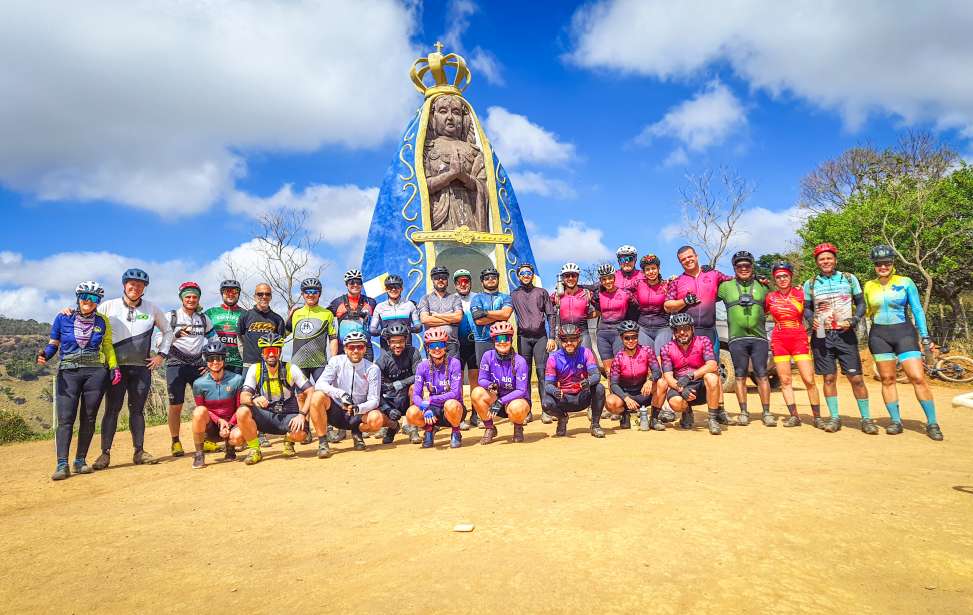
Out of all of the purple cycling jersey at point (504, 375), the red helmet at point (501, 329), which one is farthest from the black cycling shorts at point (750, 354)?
the red helmet at point (501, 329)

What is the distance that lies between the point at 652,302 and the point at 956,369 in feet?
26.9

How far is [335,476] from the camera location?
4379mm

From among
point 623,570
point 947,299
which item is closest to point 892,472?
point 623,570

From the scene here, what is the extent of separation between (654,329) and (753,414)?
188 centimetres

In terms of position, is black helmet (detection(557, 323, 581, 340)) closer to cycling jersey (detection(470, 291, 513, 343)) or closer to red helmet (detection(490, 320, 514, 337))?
red helmet (detection(490, 320, 514, 337))

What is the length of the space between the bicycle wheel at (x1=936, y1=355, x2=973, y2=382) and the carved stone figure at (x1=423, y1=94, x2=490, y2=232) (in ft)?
29.9

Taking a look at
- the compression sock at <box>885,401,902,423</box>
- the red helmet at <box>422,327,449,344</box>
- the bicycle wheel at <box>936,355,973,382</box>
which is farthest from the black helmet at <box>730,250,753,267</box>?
the bicycle wheel at <box>936,355,973,382</box>

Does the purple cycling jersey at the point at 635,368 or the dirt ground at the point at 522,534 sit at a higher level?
the purple cycling jersey at the point at 635,368

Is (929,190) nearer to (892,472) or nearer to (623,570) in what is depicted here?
(892,472)

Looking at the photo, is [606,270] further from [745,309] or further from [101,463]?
[101,463]

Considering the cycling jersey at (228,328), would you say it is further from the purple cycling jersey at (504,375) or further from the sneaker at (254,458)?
the purple cycling jersey at (504,375)

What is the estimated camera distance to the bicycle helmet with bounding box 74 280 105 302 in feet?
16.9

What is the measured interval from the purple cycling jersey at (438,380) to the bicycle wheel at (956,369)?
10.1 meters

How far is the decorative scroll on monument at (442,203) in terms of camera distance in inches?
388
